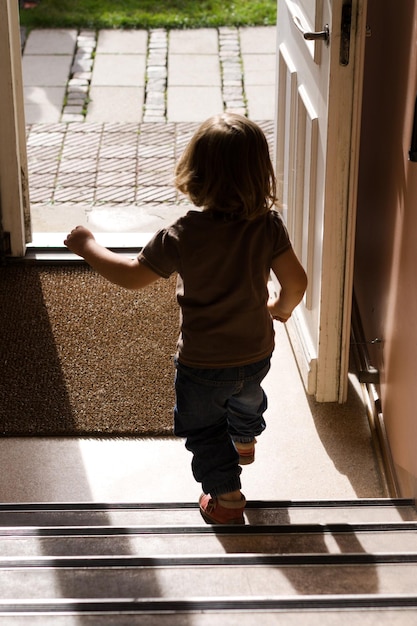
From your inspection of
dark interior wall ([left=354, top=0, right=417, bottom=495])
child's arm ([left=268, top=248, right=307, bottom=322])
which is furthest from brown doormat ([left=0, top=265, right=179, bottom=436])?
child's arm ([left=268, top=248, right=307, bottom=322])

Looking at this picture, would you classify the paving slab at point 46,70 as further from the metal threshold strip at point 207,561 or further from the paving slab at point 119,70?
the metal threshold strip at point 207,561

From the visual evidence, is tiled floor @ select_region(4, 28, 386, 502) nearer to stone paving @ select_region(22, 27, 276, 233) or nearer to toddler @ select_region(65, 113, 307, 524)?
stone paving @ select_region(22, 27, 276, 233)

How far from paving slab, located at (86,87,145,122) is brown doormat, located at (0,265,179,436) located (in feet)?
6.04

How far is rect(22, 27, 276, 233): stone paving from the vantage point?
500cm

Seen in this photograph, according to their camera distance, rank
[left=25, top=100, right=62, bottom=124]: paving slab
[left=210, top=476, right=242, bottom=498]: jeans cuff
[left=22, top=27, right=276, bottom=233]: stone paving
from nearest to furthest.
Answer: [left=210, top=476, right=242, bottom=498]: jeans cuff
[left=22, top=27, right=276, bottom=233]: stone paving
[left=25, top=100, right=62, bottom=124]: paving slab

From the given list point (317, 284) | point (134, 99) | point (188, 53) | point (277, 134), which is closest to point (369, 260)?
point (317, 284)

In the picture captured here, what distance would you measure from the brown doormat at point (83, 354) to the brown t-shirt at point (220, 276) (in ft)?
3.14

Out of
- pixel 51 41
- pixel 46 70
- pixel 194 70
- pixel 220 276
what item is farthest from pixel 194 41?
pixel 220 276

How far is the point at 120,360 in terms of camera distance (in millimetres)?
3709

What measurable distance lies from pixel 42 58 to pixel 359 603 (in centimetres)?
542

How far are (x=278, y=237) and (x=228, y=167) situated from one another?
234 mm

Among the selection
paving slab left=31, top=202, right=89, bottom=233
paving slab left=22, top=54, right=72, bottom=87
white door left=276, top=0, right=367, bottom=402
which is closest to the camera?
white door left=276, top=0, right=367, bottom=402

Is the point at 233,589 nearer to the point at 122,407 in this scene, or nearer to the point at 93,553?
the point at 93,553

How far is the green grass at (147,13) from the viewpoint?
24.2 feet
